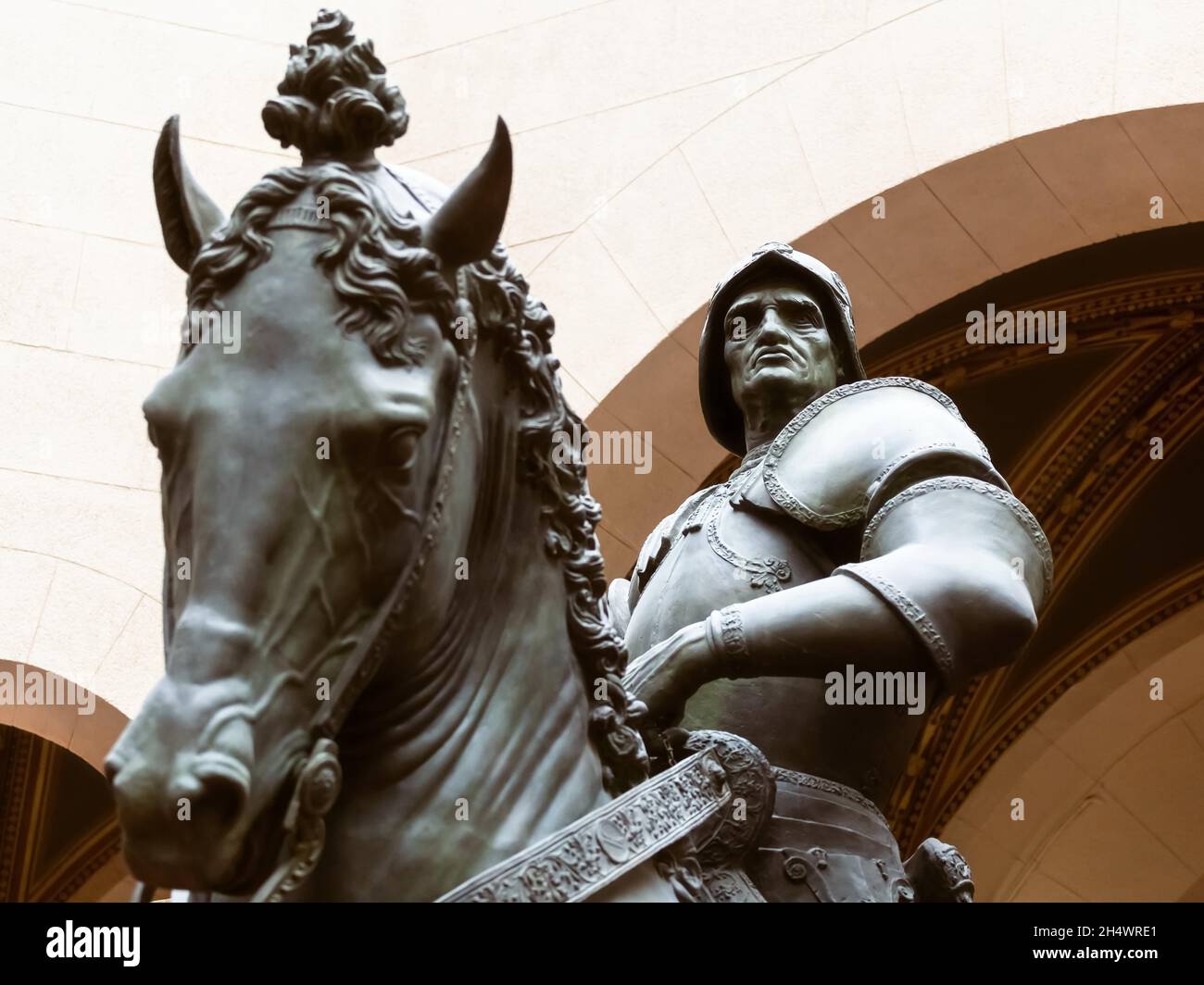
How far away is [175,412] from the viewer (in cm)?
180

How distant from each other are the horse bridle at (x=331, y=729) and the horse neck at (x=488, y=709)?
0.05 meters

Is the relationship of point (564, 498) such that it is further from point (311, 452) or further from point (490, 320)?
point (311, 452)

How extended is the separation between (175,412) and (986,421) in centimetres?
898

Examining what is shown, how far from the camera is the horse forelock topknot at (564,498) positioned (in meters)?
2.06

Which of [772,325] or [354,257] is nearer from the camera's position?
[354,257]

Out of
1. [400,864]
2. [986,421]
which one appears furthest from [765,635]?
[986,421]

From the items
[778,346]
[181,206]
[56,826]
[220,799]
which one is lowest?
[220,799]

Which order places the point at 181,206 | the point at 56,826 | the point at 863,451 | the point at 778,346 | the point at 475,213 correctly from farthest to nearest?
the point at 56,826 < the point at 778,346 < the point at 863,451 < the point at 181,206 < the point at 475,213

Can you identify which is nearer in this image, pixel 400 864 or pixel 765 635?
pixel 400 864

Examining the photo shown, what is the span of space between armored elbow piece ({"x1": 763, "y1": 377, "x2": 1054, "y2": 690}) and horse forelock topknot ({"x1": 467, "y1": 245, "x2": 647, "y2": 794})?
0.44 meters

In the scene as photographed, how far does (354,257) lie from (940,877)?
4.21ft

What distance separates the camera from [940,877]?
2.66 m

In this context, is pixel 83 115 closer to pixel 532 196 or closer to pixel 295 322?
pixel 532 196

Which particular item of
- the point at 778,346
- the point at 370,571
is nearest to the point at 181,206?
the point at 370,571
